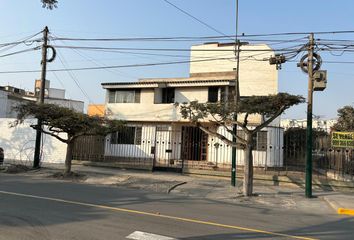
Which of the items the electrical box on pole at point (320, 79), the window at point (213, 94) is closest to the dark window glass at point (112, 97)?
the window at point (213, 94)

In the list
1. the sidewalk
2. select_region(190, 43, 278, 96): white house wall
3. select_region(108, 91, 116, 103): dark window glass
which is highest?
select_region(190, 43, 278, 96): white house wall

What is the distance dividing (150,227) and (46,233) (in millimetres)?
2057

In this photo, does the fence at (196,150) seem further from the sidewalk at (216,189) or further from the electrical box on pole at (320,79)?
the electrical box on pole at (320,79)

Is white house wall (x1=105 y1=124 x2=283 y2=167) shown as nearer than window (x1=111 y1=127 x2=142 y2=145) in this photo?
Yes

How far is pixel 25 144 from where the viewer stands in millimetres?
26906

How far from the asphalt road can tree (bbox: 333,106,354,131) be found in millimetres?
17798

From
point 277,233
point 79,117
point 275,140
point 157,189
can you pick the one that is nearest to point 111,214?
point 277,233

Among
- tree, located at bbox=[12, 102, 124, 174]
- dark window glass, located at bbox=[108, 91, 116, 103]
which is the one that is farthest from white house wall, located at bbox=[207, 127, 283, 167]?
dark window glass, located at bbox=[108, 91, 116, 103]

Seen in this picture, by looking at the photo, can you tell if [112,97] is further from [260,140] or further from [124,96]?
[260,140]

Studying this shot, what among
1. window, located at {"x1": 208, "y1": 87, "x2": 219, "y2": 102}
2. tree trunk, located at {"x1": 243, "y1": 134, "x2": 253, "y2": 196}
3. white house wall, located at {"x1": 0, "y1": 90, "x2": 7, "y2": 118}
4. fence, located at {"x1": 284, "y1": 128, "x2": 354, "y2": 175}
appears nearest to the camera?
tree trunk, located at {"x1": 243, "y1": 134, "x2": 253, "y2": 196}

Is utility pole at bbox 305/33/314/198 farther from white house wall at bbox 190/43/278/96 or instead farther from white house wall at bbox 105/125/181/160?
white house wall at bbox 190/43/278/96

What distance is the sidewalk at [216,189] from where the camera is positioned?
14.3 m

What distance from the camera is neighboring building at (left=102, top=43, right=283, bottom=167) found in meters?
24.5

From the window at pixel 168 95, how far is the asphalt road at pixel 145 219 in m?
17.8
